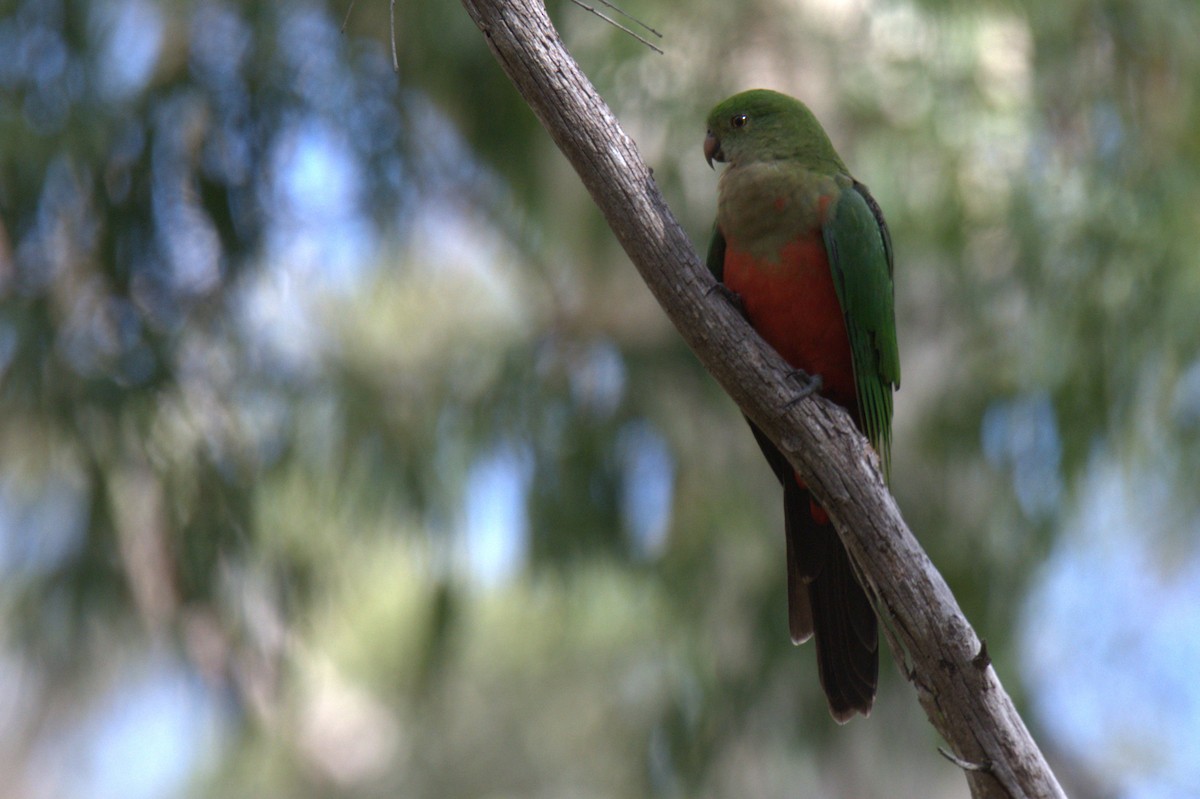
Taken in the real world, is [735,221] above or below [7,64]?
above

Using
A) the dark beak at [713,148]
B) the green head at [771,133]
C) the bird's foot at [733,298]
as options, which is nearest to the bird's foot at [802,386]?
the bird's foot at [733,298]

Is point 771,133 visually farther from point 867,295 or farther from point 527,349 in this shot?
point 527,349

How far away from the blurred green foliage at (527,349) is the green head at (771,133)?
5.93 ft

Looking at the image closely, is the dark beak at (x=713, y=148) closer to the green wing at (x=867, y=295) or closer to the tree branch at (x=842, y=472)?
the green wing at (x=867, y=295)

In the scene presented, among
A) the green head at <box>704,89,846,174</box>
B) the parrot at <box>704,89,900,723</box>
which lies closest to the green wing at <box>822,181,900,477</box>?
the parrot at <box>704,89,900,723</box>

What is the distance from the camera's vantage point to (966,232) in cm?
531

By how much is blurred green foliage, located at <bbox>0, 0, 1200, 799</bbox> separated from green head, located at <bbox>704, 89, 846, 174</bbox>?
1.81 m

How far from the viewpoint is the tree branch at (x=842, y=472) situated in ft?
8.30

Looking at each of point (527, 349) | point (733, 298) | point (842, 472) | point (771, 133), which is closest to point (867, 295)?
point (733, 298)

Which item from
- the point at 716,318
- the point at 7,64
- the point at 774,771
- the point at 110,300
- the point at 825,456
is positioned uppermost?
the point at 716,318

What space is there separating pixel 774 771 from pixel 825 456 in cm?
379

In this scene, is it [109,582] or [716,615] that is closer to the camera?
[109,582]

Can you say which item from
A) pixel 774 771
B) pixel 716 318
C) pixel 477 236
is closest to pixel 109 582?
pixel 477 236

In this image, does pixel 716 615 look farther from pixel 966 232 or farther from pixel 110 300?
pixel 110 300
